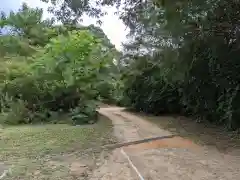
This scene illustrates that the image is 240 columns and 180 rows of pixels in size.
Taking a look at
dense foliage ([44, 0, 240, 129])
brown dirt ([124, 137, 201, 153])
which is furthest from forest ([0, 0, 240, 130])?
brown dirt ([124, 137, 201, 153])

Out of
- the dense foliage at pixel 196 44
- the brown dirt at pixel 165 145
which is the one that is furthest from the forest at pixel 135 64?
the brown dirt at pixel 165 145

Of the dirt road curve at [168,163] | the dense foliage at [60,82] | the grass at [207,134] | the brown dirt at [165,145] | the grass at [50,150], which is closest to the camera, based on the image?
the dirt road curve at [168,163]

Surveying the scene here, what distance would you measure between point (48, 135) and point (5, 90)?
20.3ft

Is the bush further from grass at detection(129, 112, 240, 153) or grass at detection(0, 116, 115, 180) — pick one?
grass at detection(129, 112, 240, 153)

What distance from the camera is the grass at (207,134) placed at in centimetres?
1072

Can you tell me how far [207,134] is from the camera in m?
12.8

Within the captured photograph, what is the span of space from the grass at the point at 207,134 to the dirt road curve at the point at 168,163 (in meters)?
0.68

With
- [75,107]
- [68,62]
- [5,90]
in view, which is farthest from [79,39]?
[5,90]

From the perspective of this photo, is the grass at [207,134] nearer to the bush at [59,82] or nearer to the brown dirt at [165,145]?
Result: the brown dirt at [165,145]

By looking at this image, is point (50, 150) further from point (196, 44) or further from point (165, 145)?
point (196, 44)

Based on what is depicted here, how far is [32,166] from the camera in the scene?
24.8 ft

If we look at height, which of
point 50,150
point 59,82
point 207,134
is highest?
point 59,82

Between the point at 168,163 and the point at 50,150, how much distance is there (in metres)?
2.94

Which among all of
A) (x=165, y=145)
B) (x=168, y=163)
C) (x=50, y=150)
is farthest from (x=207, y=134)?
(x=50, y=150)
